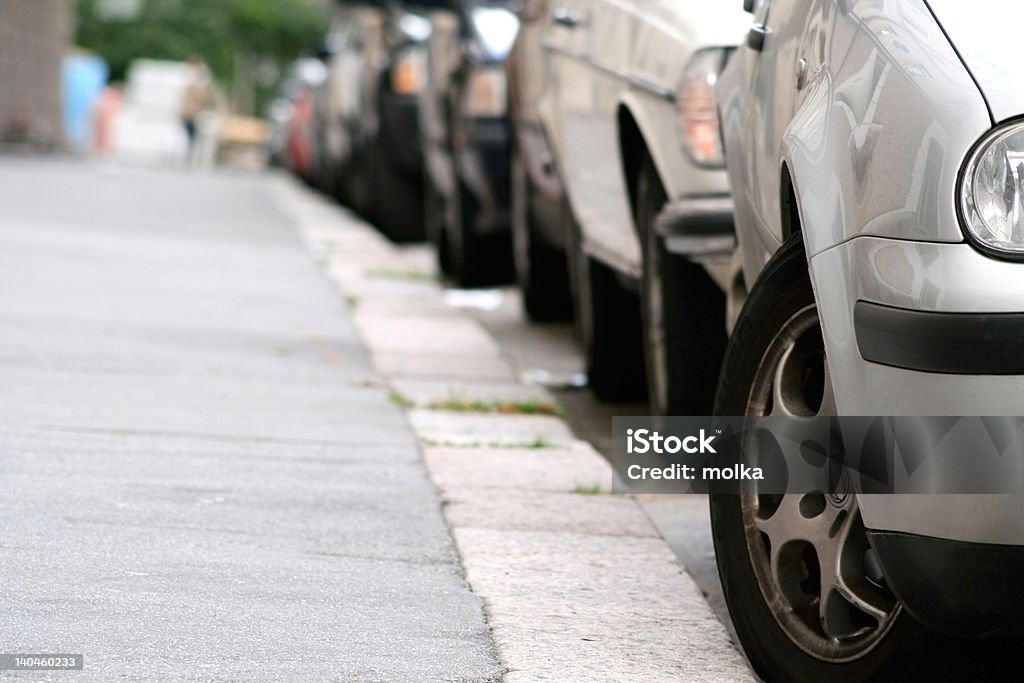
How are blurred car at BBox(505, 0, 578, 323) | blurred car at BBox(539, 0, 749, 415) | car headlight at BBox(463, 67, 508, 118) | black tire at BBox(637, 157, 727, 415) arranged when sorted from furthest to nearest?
car headlight at BBox(463, 67, 508, 118), blurred car at BBox(505, 0, 578, 323), black tire at BBox(637, 157, 727, 415), blurred car at BBox(539, 0, 749, 415)

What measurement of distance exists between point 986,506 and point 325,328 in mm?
5837

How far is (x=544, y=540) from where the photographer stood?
4371mm

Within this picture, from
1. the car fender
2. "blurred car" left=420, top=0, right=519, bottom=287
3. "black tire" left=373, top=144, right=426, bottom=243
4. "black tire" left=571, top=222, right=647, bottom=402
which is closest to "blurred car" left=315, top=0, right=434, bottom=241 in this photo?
"black tire" left=373, top=144, right=426, bottom=243

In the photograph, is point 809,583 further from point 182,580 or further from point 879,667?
point 182,580

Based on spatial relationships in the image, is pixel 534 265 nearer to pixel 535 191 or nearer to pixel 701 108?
pixel 535 191

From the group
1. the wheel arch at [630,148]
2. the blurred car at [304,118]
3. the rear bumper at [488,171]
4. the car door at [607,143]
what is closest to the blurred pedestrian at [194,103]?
the blurred car at [304,118]

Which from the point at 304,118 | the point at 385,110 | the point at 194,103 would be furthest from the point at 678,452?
the point at 194,103

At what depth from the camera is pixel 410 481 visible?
4930mm

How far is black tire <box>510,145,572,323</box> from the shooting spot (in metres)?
8.24

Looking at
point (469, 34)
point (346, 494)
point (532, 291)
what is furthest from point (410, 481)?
point (469, 34)

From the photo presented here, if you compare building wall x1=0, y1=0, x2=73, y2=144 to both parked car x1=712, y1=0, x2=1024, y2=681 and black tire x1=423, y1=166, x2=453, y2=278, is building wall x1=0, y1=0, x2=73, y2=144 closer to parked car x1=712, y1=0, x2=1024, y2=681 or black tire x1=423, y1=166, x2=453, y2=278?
black tire x1=423, y1=166, x2=453, y2=278

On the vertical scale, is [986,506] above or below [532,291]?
above

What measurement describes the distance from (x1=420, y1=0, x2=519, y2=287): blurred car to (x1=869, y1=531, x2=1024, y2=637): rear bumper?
6.49 m

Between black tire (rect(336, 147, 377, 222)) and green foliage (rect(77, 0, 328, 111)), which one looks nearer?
black tire (rect(336, 147, 377, 222))
